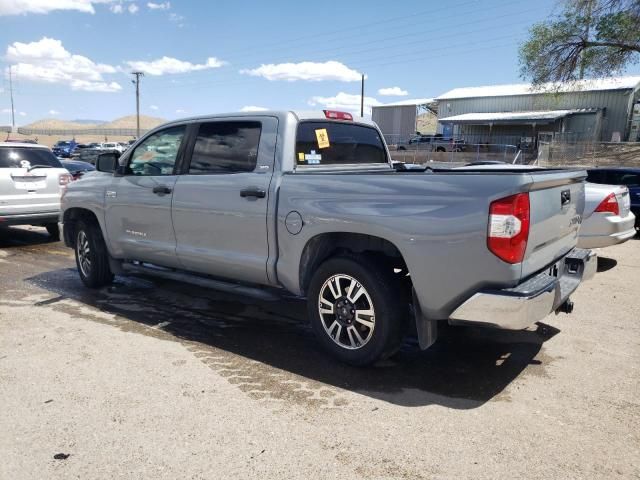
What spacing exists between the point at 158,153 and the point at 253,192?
1626 mm

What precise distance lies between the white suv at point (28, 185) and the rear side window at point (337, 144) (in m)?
6.59

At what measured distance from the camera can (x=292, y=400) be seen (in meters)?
3.41

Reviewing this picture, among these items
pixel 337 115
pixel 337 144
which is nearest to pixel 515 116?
pixel 337 115

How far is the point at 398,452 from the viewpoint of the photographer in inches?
110

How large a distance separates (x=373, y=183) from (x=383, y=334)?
1062 mm

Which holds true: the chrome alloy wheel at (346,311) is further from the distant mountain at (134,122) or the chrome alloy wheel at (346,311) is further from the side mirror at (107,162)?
the distant mountain at (134,122)

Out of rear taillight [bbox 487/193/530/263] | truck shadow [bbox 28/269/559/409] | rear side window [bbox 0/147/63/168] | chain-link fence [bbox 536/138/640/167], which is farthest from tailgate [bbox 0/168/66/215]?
chain-link fence [bbox 536/138/640/167]

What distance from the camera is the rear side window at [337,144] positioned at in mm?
4457

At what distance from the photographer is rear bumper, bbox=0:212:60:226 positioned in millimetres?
→ 8742

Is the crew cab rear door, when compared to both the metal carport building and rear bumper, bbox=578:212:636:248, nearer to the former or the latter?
rear bumper, bbox=578:212:636:248

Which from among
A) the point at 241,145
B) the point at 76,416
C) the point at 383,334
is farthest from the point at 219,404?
the point at 241,145

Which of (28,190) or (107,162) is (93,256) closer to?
(107,162)

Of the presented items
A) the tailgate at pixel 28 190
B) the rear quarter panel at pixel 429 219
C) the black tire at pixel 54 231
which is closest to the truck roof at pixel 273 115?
the rear quarter panel at pixel 429 219

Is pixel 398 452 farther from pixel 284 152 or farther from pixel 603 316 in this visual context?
pixel 603 316
